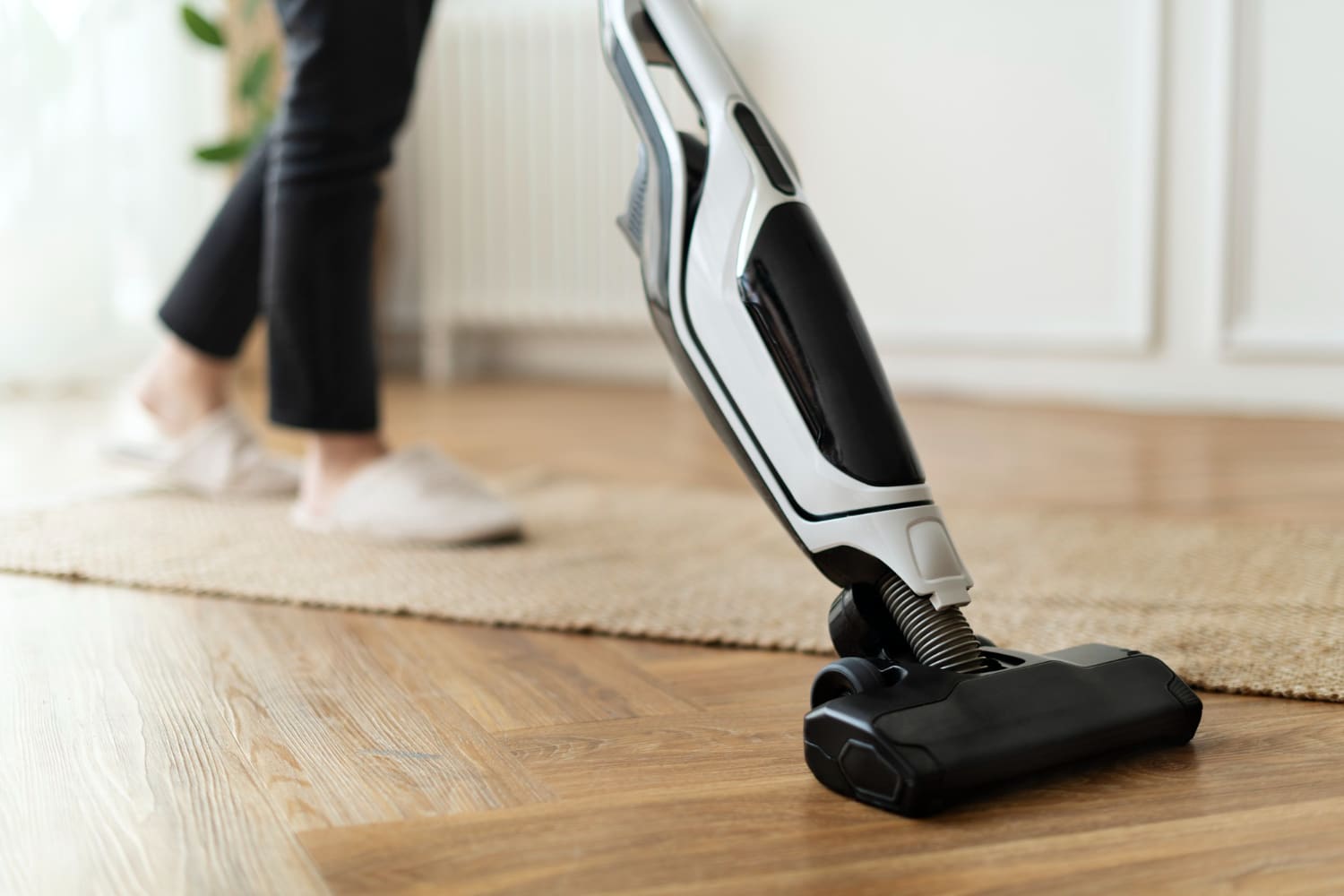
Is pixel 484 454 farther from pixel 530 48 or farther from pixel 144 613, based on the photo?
pixel 530 48

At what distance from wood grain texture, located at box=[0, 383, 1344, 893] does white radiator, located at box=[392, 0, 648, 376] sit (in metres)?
2.03

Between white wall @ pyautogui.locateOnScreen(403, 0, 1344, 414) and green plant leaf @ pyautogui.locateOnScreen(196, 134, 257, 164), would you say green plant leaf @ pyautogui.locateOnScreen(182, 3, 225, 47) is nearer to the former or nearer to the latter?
green plant leaf @ pyautogui.locateOnScreen(196, 134, 257, 164)

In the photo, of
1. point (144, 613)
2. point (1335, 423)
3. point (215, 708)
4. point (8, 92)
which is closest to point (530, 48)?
→ point (8, 92)

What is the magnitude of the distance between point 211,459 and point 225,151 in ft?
4.33

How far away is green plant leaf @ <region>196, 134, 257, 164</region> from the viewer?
2.39 meters

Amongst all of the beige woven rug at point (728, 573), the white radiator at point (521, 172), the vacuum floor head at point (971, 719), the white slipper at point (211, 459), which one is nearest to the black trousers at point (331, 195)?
the beige woven rug at point (728, 573)

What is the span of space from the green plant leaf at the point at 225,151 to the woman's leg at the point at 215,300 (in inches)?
48.9

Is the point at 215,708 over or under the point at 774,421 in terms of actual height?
under

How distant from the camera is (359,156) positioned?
1.04 m

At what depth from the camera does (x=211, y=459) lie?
1270 millimetres

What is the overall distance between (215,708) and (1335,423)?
5.35 feet

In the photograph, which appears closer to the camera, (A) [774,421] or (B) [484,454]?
(A) [774,421]

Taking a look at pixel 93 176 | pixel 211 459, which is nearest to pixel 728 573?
pixel 211 459

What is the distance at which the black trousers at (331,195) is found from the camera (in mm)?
1002
